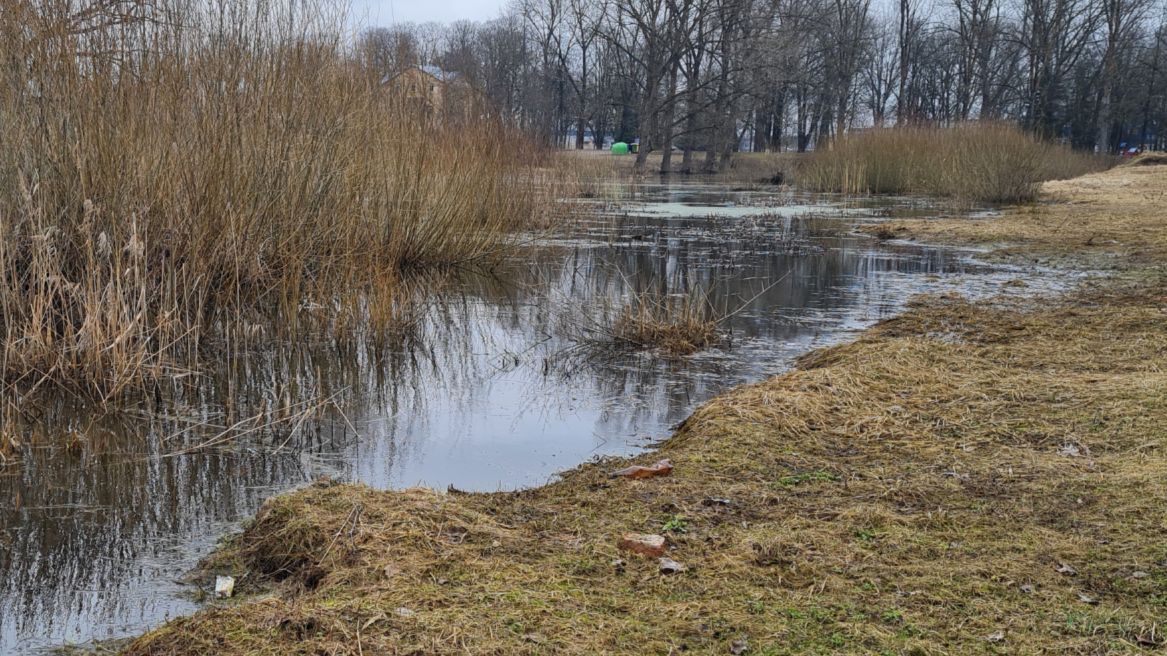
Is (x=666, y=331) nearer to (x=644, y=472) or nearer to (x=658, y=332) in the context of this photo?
(x=658, y=332)

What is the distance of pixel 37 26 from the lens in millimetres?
5766

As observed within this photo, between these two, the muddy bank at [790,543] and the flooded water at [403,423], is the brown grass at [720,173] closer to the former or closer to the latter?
the flooded water at [403,423]

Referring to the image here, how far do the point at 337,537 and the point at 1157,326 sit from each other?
5.95 metres

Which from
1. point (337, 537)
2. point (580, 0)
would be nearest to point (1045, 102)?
point (580, 0)

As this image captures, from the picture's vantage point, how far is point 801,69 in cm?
4184

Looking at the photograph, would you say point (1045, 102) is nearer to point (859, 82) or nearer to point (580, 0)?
point (859, 82)

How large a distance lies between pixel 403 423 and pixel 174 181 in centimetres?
242

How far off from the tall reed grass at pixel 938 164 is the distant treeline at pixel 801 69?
1119 millimetres

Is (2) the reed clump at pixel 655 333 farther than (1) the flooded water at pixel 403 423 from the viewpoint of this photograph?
Yes

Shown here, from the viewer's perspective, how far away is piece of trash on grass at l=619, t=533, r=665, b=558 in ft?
10.5

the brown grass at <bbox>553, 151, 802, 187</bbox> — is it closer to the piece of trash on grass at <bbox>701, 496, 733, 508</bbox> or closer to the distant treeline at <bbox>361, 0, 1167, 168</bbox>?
the distant treeline at <bbox>361, 0, 1167, 168</bbox>

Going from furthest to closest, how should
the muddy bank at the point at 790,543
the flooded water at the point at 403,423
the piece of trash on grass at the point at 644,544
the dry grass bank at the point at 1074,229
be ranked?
the dry grass bank at the point at 1074,229
the flooded water at the point at 403,423
the piece of trash on grass at the point at 644,544
the muddy bank at the point at 790,543

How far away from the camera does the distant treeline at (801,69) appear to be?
1403 inches

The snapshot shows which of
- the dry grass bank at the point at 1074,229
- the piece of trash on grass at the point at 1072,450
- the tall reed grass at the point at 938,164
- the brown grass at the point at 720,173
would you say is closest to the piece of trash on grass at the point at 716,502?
the piece of trash on grass at the point at 1072,450
